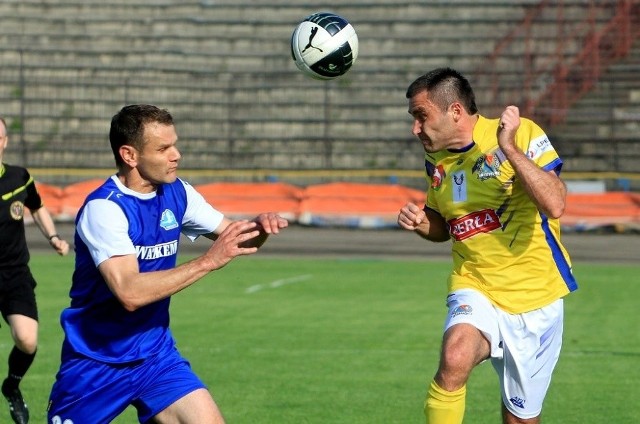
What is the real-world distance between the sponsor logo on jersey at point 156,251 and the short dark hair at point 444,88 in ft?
5.36

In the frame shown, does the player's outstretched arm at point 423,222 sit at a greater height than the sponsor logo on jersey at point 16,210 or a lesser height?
greater

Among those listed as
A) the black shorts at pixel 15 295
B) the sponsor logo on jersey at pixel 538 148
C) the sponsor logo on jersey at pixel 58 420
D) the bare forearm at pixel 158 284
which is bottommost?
the sponsor logo on jersey at pixel 58 420

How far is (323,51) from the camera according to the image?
26.4ft

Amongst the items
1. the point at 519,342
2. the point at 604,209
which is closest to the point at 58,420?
the point at 519,342

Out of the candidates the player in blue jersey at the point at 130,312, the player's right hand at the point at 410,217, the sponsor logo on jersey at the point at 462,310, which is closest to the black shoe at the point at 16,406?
the player in blue jersey at the point at 130,312

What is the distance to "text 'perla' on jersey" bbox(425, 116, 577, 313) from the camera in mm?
6691

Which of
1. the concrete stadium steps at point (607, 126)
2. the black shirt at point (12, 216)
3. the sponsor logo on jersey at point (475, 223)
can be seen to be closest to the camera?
the sponsor logo on jersey at point (475, 223)

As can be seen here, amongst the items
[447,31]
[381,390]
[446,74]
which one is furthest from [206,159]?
[446,74]

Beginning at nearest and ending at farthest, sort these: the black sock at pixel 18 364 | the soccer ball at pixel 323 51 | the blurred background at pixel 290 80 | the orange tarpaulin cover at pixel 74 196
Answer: the soccer ball at pixel 323 51 < the black sock at pixel 18 364 < the orange tarpaulin cover at pixel 74 196 < the blurred background at pixel 290 80

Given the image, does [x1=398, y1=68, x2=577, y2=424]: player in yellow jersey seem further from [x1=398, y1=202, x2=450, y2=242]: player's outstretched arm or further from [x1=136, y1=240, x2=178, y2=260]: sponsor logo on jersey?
[x1=136, y1=240, x2=178, y2=260]: sponsor logo on jersey

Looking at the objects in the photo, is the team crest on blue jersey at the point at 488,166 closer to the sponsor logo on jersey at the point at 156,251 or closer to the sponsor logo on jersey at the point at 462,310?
the sponsor logo on jersey at the point at 462,310

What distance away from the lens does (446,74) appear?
6805mm

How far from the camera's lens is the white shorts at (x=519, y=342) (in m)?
6.62

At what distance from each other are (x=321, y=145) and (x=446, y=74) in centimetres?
2282
